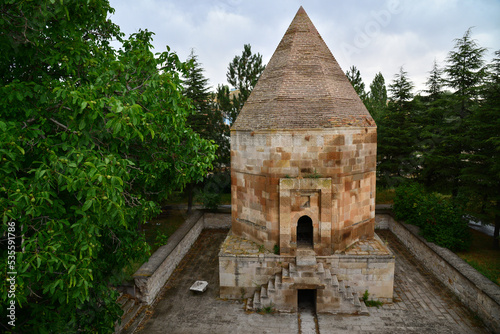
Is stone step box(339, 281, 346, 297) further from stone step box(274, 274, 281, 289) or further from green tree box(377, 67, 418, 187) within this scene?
green tree box(377, 67, 418, 187)

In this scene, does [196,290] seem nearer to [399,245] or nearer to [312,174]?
[312,174]

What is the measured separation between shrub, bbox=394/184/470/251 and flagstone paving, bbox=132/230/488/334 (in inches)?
78.0

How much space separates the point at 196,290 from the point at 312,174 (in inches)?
251

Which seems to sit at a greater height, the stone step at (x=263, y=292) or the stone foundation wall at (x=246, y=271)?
the stone foundation wall at (x=246, y=271)

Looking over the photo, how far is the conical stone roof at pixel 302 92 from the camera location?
11023 mm

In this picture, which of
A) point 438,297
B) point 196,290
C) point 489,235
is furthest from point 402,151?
point 196,290

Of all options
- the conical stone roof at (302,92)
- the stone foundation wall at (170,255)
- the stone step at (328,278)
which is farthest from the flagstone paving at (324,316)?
the conical stone roof at (302,92)

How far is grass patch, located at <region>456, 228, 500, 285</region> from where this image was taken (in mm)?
11266

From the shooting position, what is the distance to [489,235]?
51.4 ft

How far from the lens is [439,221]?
13.8 meters

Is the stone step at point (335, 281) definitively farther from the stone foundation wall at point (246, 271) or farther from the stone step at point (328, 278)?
the stone foundation wall at point (246, 271)

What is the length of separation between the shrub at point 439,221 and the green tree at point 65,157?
12.5m

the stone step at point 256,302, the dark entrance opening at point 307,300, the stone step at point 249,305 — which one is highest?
the stone step at point 256,302

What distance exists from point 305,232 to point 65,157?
33.4ft
